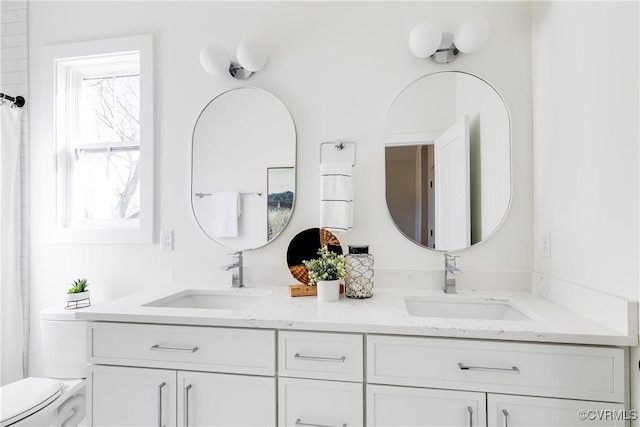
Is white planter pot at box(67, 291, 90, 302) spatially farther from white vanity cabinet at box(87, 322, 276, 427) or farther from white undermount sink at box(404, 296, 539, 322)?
white undermount sink at box(404, 296, 539, 322)

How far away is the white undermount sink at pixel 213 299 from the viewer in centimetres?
169

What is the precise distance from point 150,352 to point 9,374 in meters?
1.44

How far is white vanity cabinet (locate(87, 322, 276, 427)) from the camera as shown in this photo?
123 cm

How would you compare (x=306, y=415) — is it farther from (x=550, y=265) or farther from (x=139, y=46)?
(x=139, y=46)

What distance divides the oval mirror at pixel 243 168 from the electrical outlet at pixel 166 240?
203 millimetres

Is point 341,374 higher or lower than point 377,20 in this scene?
lower

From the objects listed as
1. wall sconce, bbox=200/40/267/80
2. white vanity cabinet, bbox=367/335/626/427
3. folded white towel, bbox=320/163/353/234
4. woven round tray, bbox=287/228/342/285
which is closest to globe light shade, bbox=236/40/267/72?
wall sconce, bbox=200/40/267/80

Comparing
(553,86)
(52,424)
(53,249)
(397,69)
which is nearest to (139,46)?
(53,249)

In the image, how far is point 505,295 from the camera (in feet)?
5.15

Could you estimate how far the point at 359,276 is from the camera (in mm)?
1519

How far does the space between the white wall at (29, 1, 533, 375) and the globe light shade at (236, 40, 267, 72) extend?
0.09 m

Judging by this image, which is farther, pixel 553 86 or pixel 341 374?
pixel 553 86

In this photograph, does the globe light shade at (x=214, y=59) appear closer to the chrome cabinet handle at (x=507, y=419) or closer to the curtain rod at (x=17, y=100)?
the curtain rod at (x=17, y=100)

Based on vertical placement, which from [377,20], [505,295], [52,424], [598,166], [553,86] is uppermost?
[377,20]
